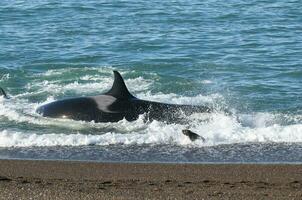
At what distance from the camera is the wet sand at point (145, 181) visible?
9.66 m

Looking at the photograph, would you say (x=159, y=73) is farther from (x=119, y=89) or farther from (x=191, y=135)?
(x=191, y=135)

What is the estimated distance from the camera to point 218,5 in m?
34.7

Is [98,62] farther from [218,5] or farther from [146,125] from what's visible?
[218,5]

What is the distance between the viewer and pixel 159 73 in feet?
70.6

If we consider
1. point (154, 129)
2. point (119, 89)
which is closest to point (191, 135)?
point (154, 129)

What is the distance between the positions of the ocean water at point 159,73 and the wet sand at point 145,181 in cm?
77

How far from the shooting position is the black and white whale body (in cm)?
1558

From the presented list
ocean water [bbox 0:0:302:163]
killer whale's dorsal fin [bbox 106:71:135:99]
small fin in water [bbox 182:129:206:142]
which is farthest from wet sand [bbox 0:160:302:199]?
killer whale's dorsal fin [bbox 106:71:135:99]

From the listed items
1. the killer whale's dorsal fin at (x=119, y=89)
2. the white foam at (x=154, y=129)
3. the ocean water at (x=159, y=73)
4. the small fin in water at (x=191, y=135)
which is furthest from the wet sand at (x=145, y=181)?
the killer whale's dorsal fin at (x=119, y=89)

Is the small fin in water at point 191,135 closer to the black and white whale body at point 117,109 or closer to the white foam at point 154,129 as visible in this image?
the white foam at point 154,129

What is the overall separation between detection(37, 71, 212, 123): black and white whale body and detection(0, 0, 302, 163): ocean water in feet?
0.67

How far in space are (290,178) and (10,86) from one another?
36.0 feet

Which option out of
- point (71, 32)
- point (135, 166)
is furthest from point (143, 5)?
point (135, 166)

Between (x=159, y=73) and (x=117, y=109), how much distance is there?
5.94 metres
